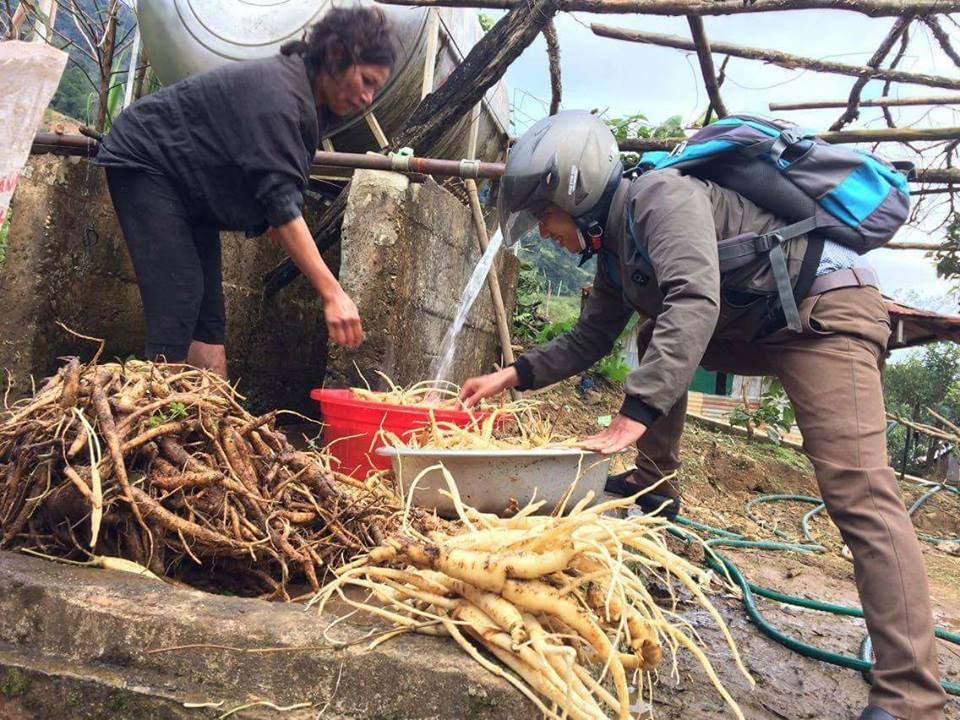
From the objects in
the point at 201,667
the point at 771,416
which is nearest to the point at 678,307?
the point at 201,667

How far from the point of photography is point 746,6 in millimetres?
3627

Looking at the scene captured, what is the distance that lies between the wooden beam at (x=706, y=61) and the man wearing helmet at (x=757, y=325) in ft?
6.26

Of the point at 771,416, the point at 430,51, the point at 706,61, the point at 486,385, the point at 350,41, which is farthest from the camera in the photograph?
the point at 771,416

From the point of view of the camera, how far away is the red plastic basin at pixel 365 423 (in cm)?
297

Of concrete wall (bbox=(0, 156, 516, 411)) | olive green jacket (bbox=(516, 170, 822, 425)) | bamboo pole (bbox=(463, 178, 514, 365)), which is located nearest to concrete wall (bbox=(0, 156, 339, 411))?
concrete wall (bbox=(0, 156, 516, 411))

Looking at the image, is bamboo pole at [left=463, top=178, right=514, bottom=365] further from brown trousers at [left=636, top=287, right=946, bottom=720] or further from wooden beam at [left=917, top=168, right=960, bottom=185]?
wooden beam at [left=917, top=168, right=960, bottom=185]

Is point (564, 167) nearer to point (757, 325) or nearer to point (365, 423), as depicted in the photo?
point (757, 325)

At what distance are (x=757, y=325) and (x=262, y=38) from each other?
3.97 metres

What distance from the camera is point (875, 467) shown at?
2150 millimetres

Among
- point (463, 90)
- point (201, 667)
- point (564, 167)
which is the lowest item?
point (201, 667)

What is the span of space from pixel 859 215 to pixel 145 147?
2.61 metres

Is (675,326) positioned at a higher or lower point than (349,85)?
lower

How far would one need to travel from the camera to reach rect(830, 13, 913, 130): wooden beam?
454cm

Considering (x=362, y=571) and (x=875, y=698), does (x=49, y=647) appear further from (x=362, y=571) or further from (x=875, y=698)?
(x=875, y=698)
